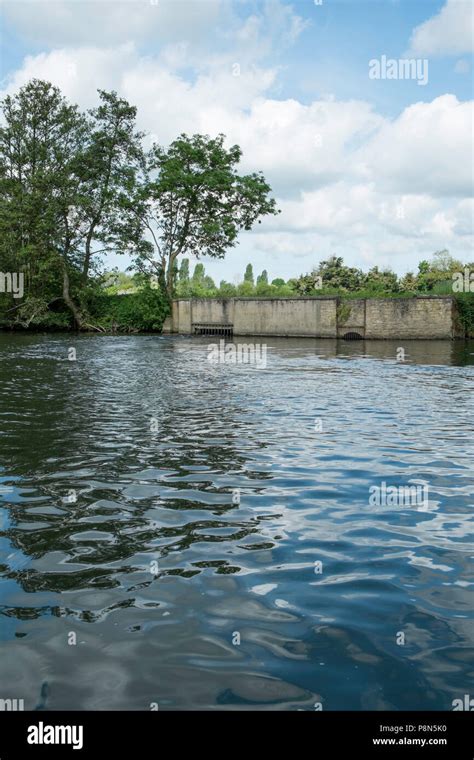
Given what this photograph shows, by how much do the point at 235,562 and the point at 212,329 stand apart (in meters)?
44.0

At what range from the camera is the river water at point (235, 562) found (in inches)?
142

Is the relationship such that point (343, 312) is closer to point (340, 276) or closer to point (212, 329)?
point (212, 329)

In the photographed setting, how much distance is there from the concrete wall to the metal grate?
23 centimetres

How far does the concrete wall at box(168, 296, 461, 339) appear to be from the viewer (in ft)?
127

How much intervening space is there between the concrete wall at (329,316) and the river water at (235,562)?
92.6 feet

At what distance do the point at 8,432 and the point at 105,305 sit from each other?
154 ft

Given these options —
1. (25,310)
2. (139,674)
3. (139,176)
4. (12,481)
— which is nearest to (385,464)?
(12,481)

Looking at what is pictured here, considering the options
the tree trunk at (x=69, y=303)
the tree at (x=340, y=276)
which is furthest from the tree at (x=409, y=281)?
the tree trunk at (x=69, y=303)

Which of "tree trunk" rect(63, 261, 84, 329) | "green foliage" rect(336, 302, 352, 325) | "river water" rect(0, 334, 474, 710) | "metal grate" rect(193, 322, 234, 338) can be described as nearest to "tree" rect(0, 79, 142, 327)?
"tree trunk" rect(63, 261, 84, 329)

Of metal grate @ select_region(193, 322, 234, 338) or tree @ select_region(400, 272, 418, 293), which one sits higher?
tree @ select_region(400, 272, 418, 293)

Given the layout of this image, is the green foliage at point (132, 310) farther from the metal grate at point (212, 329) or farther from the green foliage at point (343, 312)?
the green foliage at point (343, 312)

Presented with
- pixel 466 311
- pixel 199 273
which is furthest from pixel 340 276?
pixel 199 273

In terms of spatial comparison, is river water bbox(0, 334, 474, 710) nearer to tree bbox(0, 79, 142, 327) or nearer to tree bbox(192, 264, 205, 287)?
tree bbox(0, 79, 142, 327)

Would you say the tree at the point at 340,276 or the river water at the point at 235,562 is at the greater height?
the tree at the point at 340,276
